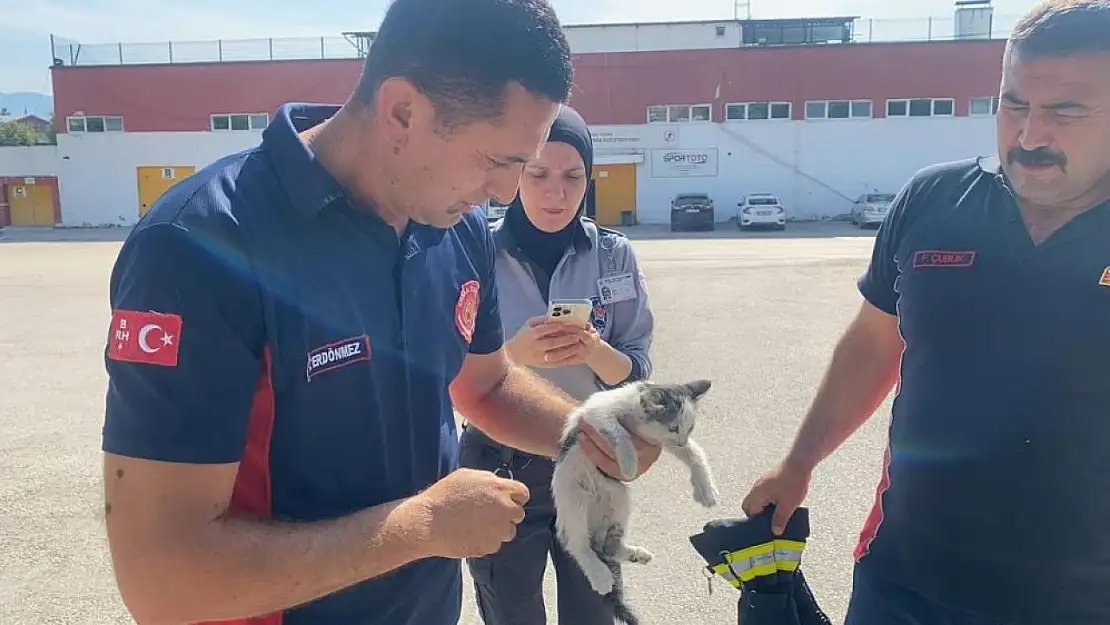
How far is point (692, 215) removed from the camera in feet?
111

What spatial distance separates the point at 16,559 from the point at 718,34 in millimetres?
39112

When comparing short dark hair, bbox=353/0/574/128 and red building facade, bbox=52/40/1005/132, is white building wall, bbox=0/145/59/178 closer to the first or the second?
red building facade, bbox=52/40/1005/132

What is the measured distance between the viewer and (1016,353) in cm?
225

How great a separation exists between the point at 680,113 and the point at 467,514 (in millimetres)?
37776

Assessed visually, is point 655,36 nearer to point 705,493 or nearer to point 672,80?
point 672,80

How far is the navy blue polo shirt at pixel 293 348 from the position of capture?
1442 millimetres

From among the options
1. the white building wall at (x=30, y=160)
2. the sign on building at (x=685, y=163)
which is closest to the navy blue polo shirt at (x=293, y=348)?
the sign on building at (x=685, y=163)

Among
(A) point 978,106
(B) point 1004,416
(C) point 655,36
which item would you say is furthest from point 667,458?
(A) point 978,106

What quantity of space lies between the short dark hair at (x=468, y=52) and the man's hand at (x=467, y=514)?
77cm

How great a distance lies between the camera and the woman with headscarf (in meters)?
3.24

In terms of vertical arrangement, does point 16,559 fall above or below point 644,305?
below

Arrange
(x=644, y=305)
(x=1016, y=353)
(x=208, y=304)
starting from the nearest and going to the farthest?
1. (x=208, y=304)
2. (x=1016, y=353)
3. (x=644, y=305)

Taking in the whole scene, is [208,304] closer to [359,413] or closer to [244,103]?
[359,413]

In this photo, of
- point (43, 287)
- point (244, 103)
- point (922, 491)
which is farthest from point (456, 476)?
point (244, 103)
